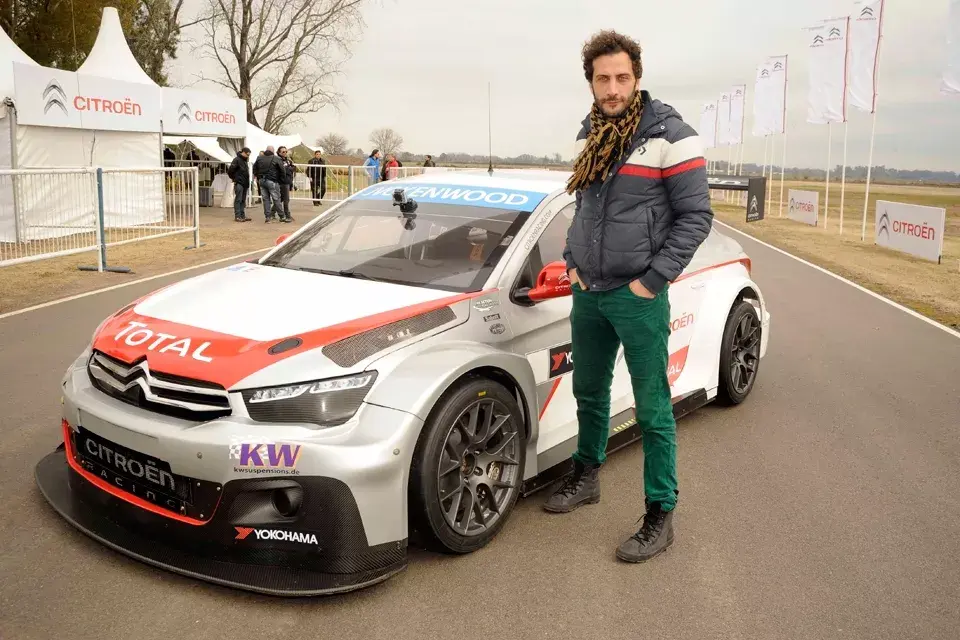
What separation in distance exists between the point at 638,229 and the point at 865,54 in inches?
887

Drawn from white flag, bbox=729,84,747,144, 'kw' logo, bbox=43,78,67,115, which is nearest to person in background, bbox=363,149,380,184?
'kw' logo, bbox=43,78,67,115

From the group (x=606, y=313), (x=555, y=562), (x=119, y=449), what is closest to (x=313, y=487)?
(x=119, y=449)

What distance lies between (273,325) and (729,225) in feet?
85.0

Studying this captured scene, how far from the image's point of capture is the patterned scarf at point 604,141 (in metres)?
3.64

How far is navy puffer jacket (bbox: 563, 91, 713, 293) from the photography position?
357 centimetres

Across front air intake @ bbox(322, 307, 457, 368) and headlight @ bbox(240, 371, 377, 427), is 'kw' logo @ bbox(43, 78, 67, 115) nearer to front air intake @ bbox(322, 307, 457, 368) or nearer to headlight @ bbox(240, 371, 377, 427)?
front air intake @ bbox(322, 307, 457, 368)

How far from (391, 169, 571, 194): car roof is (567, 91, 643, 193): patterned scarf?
34.1 inches

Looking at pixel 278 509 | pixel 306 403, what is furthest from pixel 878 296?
pixel 278 509

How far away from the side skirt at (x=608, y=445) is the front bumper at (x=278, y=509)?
940 mm

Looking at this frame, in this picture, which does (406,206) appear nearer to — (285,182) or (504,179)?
(504,179)

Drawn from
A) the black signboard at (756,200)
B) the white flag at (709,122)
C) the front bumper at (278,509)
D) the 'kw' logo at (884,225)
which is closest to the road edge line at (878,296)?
the 'kw' logo at (884,225)

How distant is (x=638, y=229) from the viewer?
11.9 ft

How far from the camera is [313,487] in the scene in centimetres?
310

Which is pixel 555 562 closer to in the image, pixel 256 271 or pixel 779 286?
pixel 256 271
